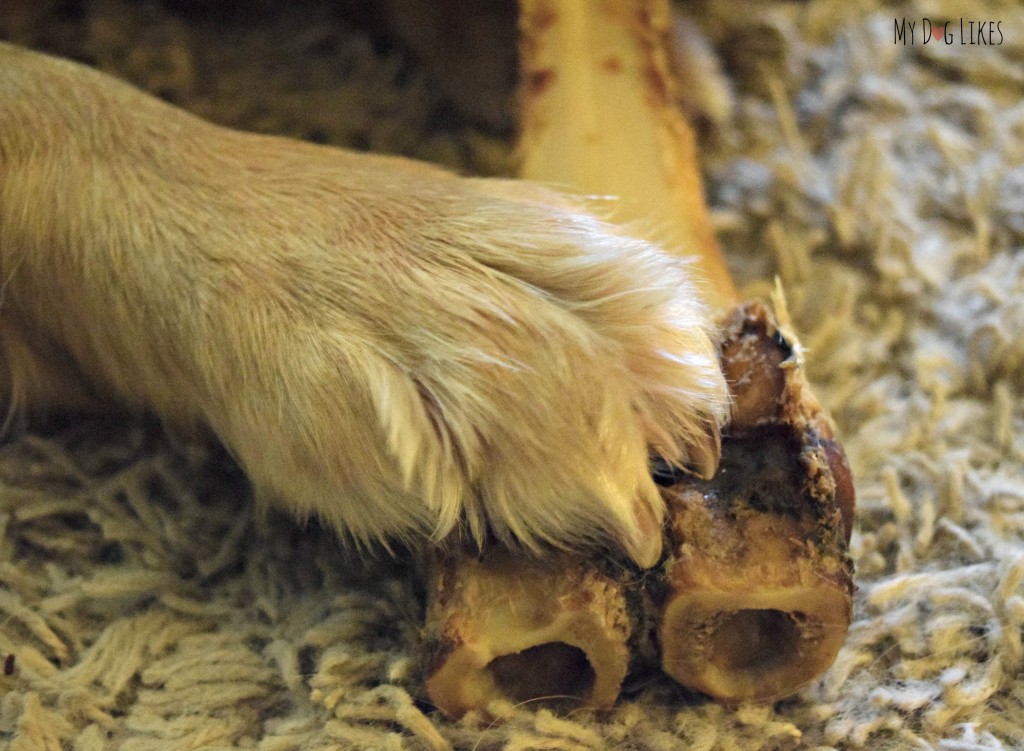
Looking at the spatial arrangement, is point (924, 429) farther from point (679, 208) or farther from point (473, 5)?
point (473, 5)

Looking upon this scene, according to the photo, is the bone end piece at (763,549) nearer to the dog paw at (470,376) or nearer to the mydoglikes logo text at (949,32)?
the dog paw at (470,376)

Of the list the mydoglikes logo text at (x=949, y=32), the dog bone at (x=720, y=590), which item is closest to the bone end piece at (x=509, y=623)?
the dog bone at (x=720, y=590)

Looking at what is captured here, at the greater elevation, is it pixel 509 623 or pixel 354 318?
pixel 354 318

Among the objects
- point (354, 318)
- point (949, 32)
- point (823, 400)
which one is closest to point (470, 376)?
point (354, 318)

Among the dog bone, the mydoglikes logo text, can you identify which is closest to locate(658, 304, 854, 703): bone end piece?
the dog bone

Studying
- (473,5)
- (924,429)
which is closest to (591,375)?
(924,429)

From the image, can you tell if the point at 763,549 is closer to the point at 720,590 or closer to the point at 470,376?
the point at 720,590
